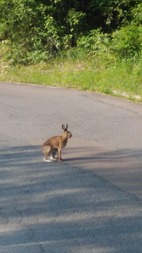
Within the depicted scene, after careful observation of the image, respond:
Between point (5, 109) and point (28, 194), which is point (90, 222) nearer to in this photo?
point (28, 194)

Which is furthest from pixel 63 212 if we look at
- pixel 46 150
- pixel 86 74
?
pixel 86 74

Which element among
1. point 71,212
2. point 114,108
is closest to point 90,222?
point 71,212

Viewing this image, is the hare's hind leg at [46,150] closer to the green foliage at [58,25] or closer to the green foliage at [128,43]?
the green foliage at [128,43]

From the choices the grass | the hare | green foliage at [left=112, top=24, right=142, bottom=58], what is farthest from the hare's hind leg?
green foliage at [left=112, top=24, right=142, bottom=58]

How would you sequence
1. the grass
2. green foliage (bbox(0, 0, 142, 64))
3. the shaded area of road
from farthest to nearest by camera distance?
green foliage (bbox(0, 0, 142, 64)) < the grass < the shaded area of road

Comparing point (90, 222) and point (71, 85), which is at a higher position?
point (90, 222)

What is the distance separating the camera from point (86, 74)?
20.2 metres

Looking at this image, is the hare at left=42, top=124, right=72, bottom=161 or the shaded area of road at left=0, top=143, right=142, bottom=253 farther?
the hare at left=42, top=124, right=72, bottom=161

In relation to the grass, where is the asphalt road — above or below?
above

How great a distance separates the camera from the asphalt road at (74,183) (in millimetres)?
6801

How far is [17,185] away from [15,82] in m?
12.8

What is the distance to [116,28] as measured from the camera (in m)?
25.0

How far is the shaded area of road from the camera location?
21.7 feet

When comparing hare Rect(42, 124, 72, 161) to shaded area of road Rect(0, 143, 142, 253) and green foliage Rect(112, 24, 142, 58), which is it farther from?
green foliage Rect(112, 24, 142, 58)
